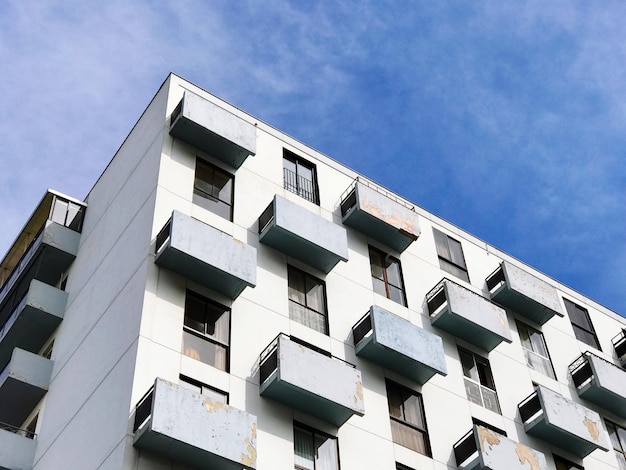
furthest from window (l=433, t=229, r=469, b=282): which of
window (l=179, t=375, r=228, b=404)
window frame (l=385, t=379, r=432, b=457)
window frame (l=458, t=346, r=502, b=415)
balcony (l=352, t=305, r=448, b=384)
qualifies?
window (l=179, t=375, r=228, b=404)

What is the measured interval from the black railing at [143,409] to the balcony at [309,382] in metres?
3.66

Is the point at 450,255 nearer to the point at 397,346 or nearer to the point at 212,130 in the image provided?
the point at 397,346

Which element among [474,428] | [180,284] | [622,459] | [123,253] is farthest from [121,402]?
[622,459]

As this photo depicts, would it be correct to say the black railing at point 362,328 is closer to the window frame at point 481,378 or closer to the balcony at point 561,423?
the window frame at point 481,378

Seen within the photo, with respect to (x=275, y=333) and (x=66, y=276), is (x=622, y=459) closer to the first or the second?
(x=275, y=333)

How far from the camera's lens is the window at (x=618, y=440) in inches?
1251

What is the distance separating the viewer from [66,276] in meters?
30.5

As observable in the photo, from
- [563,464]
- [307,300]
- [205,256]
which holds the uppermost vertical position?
[307,300]

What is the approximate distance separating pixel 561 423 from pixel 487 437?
4.02 m

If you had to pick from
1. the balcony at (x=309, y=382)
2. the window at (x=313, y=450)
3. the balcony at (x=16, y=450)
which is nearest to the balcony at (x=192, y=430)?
the balcony at (x=309, y=382)

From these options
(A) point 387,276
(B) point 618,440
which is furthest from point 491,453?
(B) point 618,440

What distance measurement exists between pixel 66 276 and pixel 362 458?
485 inches

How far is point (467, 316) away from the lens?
29.9 m

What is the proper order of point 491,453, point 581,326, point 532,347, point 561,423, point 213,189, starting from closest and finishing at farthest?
1. point 491,453
2. point 213,189
3. point 561,423
4. point 532,347
5. point 581,326
